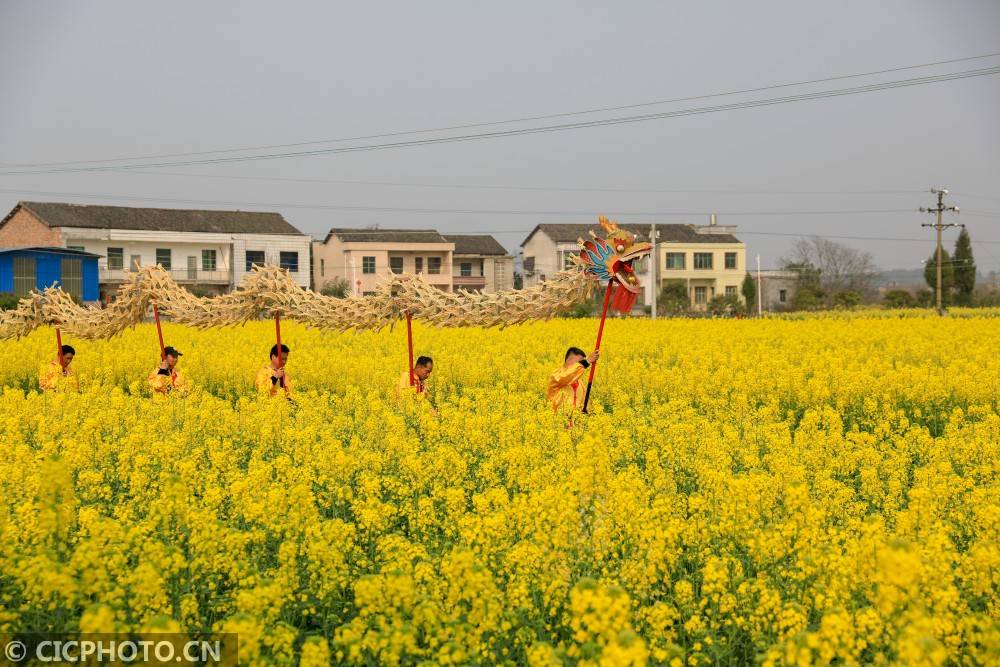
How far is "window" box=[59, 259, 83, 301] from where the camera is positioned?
131 feet

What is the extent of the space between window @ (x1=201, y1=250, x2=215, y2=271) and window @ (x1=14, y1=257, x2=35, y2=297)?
10274 mm

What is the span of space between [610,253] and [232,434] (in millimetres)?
4072

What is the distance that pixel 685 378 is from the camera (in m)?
13.0

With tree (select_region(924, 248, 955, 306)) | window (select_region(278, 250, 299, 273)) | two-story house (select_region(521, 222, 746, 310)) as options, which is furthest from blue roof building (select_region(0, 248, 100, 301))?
tree (select_region(924, 248, 955, 306))

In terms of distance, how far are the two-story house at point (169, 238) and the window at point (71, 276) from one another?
2226 mm

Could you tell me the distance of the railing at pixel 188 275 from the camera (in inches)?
1748

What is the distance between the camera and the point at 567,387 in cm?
934

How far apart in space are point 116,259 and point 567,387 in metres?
41.6

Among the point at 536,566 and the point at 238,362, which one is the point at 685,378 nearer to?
the point at 238,362

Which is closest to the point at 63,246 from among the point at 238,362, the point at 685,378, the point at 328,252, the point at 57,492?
the point at 328,252

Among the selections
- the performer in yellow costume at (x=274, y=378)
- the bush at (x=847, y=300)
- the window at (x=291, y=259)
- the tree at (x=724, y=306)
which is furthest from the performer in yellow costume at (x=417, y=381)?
the bush at (x=847, y=300)

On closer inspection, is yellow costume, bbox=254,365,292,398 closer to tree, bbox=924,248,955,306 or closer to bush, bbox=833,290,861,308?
bush, bbox=833,290,861,308

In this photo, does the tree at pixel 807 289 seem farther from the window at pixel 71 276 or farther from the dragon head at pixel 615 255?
the dragon head at pixel 615 255

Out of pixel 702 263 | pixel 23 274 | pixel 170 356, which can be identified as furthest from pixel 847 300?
pixel 170 356
